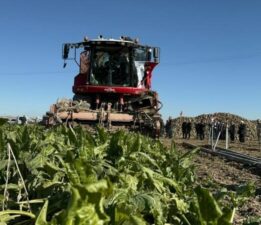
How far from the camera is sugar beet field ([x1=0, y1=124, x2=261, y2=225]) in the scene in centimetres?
153

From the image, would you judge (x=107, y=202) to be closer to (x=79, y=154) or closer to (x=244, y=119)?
(x=79, y=154)

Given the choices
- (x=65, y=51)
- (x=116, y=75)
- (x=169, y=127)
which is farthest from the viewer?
(x=169, y=127)

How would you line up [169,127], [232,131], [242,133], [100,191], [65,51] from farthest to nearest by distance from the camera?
[169,127] < [232,131] < [242,133] < [65,51] < [100,191]

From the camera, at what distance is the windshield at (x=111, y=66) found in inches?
552

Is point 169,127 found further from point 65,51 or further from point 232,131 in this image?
point 65,51

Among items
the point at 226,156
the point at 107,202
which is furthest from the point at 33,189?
the point at 226,156

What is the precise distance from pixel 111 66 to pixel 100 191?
506 inches

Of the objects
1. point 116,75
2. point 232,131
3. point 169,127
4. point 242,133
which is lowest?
point 242,133

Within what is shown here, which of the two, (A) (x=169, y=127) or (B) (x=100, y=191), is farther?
(A) (x=169, y=127)

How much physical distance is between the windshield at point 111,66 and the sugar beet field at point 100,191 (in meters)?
9.17

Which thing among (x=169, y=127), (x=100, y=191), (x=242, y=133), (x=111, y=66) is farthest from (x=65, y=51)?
(x=169, y=127)

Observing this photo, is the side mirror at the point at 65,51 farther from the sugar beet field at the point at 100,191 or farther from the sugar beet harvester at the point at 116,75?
the sugar beet field at the point at 100,191

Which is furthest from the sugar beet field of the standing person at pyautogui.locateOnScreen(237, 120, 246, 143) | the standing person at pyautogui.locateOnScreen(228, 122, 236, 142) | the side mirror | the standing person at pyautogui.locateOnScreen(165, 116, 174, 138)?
the standing person at pyautogui.locateOnScreen(228, 122, 236, 142)

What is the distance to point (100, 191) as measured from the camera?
1.39 meters
